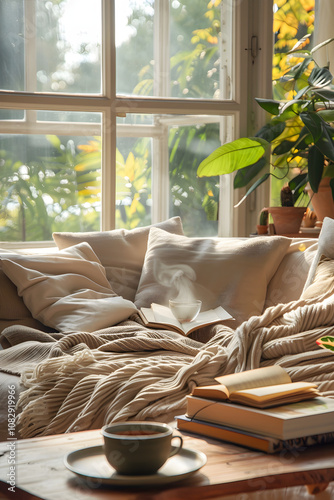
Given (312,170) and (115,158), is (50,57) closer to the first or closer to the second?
(115,158)

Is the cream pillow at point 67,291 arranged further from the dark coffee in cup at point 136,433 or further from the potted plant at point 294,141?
the dark coffee in cup at point 136,433

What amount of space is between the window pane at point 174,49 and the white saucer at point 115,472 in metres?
2.57

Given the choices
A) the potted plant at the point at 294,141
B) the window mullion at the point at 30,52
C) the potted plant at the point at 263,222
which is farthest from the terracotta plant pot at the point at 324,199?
the window mullion at the point at 30,52

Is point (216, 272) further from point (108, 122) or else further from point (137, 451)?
point (137, 451)

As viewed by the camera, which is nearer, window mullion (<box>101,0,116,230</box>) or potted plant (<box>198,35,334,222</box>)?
potted plant (<box>198,35,334,222</box>)

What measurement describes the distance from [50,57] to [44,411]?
6.51ft

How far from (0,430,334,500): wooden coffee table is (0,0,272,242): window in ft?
7.35

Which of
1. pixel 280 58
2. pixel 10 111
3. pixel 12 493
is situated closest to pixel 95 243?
pixel 10 111

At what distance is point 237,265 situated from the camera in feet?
8.31

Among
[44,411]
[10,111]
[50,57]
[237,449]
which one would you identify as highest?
[50,57]

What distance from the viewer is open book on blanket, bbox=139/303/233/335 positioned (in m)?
2.27

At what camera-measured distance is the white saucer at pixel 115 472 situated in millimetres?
859

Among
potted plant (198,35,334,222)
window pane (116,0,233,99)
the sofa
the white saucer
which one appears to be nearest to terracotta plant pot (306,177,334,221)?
potted plant (198,35,334,222)

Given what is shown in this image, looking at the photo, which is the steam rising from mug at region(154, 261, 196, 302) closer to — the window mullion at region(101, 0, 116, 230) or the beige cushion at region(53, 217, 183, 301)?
the beige cushion at region(53, 217, 183, 301)
